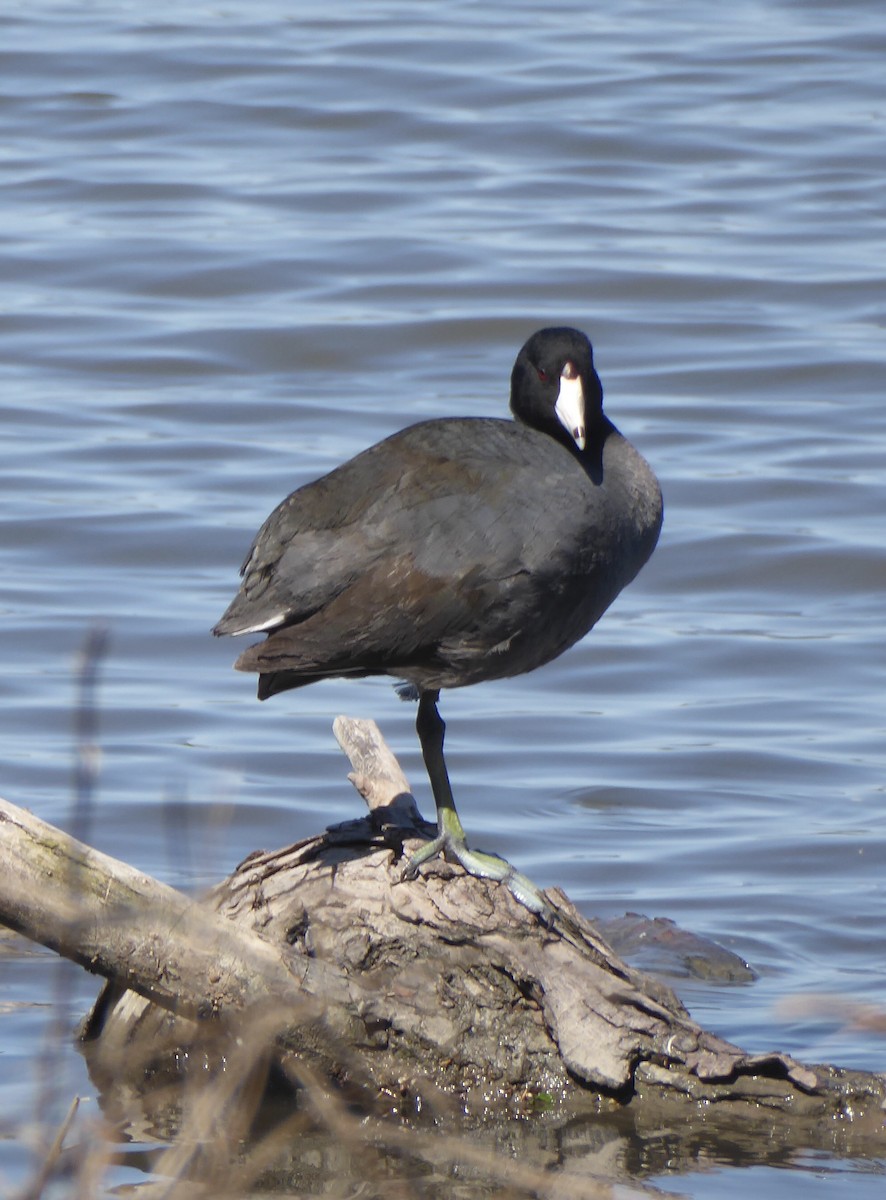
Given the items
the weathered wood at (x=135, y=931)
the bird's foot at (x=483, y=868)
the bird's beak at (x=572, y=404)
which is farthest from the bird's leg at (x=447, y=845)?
the bird's beak at (x=572, y=404)

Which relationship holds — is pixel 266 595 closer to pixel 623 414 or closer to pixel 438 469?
pixel 438 469

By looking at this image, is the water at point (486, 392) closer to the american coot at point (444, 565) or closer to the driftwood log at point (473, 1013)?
the driftwood log at point (473, 1013)

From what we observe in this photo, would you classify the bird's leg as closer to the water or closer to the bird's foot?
the bird's foot

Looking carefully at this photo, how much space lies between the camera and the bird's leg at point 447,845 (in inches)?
165

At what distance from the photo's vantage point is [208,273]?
1224 cm

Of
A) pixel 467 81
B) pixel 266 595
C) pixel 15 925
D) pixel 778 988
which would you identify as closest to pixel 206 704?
pixel 778 988

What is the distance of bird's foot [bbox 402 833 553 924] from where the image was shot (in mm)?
4156

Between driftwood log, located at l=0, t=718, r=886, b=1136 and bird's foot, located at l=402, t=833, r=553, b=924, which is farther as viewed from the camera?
bird's foot, located at l=402, t=833, r=553, b=924

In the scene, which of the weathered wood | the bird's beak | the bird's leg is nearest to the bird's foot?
the bird's leg

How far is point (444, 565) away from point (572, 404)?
0.57 m

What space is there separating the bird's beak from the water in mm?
1169

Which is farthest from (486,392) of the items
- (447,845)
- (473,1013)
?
(473,1013)

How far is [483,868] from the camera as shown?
4.31 m

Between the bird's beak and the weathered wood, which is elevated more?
the bird's beak
